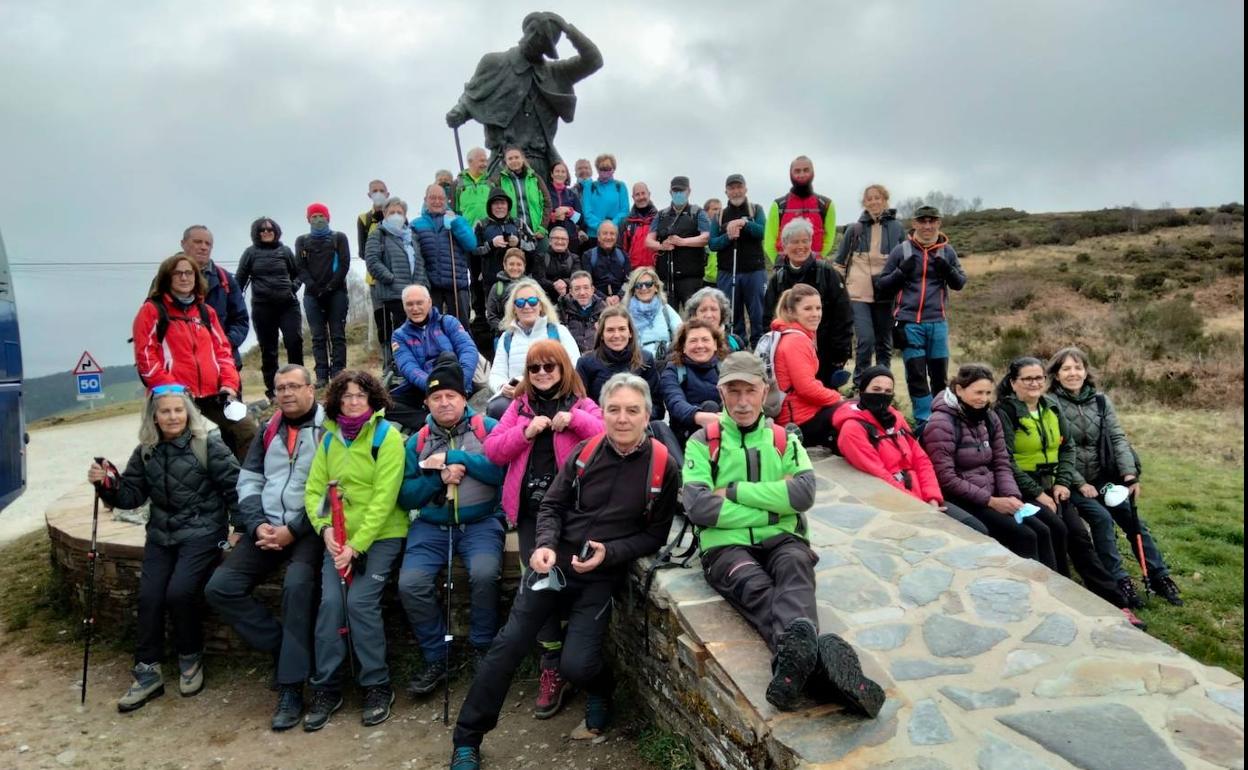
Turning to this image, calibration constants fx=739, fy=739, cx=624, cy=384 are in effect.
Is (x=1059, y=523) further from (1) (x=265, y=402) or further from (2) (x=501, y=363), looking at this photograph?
(1) (x=265, y=402)

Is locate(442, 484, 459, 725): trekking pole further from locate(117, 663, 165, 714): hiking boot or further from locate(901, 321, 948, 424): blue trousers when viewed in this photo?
locate(901, 321, 948, 424): blue trousers

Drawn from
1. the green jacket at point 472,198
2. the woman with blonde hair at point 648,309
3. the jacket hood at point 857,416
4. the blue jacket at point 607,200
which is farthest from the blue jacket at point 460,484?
the blue jacket at point 607,200

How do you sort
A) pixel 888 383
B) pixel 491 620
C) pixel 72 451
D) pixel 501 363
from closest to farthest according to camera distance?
pixel 491 620 < pixel 888 383 < pixel 501 363 < pixel 72 451

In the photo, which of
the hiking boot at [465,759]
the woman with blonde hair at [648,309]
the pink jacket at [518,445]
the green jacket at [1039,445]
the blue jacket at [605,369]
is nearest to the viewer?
the hiking boot at [465,759]

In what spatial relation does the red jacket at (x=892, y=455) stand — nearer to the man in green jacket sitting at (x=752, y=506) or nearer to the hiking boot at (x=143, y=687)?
the man in green jacket sitting at (x=752, y=506)

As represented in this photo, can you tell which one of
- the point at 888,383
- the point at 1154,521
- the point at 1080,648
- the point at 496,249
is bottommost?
the point at 1154,521

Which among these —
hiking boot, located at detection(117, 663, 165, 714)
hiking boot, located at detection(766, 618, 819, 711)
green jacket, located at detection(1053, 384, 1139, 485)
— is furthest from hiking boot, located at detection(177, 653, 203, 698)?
green jacket, located at detection(1053, 384, 1139, 485)

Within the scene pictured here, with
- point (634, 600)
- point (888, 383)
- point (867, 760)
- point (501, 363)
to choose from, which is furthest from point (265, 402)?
point (867, 760)

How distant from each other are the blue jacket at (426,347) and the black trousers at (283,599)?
6.61ft

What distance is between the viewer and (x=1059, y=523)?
5504mm

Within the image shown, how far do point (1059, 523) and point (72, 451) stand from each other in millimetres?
13712

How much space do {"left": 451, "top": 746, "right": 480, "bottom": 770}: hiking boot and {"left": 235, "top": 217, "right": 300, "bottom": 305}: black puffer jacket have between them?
6165 mm

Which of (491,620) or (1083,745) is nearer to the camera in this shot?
(1083,745)

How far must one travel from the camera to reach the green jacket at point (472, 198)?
9688 millimetres
